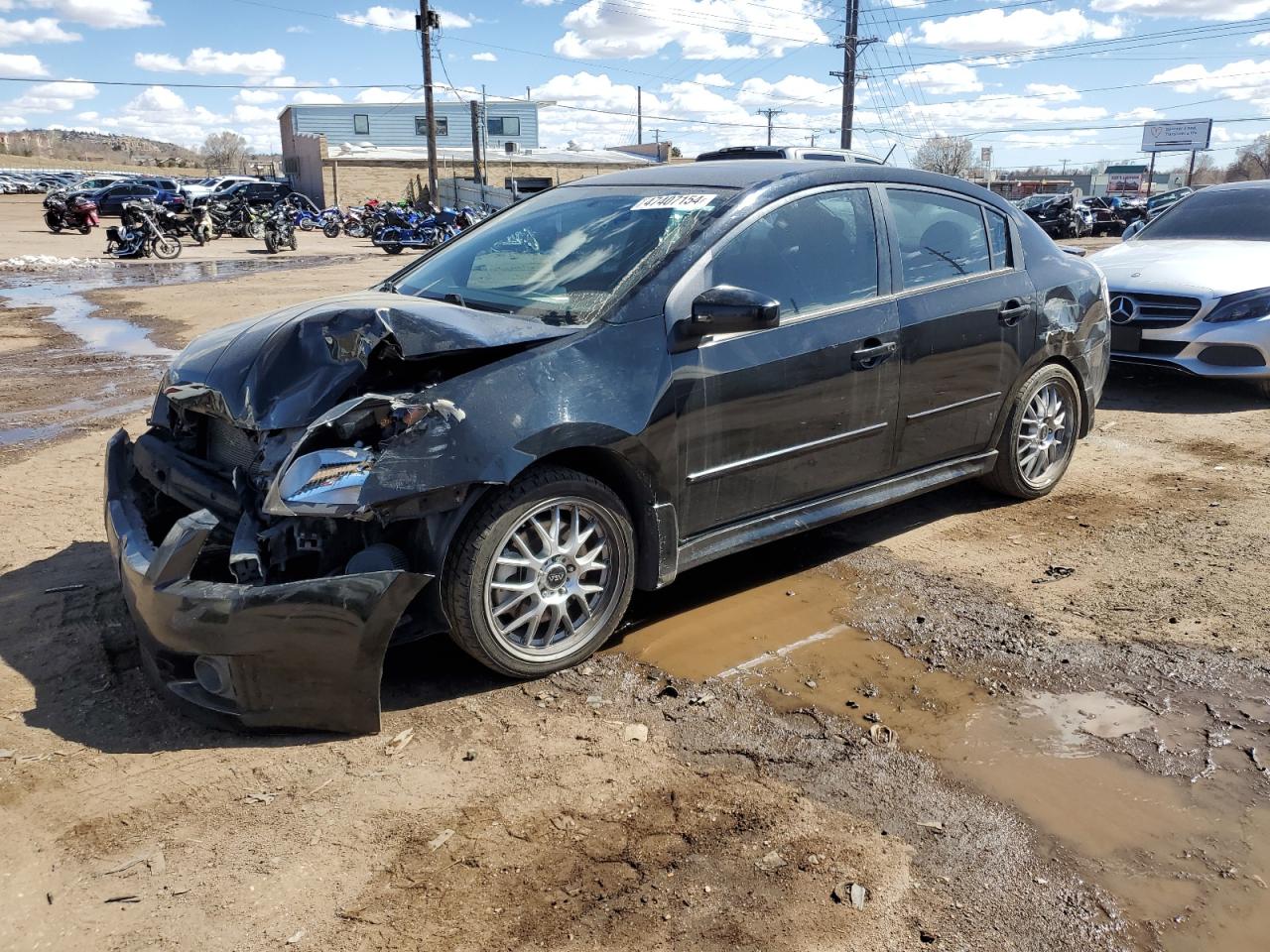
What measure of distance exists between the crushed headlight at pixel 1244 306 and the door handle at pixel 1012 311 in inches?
142

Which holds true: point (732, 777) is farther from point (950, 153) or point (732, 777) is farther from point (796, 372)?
point (950, 153)

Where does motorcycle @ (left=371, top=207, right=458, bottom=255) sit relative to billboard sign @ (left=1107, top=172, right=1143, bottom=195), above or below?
below

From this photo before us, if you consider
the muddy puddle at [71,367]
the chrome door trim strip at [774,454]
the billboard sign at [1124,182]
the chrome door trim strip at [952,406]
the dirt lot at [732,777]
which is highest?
the billboard sign at [1124,182]

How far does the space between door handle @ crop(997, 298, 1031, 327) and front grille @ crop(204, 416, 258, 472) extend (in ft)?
11.3

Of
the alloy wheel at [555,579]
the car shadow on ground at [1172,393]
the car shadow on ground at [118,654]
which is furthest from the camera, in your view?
the car shadow on ground at [1172,393]

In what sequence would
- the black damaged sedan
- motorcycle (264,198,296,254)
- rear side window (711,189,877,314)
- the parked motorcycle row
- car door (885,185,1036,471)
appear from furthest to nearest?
1. motorcycle (264,198,296,254)
2. the parked motorcycle row
3. car door (885,185,1036,471)
4. rear side window (711,189,877,314)
5. the black damaged sedan

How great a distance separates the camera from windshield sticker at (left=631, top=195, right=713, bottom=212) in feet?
12.9

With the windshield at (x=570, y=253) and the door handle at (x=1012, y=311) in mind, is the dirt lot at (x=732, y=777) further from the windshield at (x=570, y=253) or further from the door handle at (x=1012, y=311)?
the windshield at (x=570, y=253)

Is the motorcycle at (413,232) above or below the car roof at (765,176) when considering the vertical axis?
below

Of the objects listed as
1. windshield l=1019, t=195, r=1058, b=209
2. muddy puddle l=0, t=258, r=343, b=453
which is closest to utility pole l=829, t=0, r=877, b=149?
windshield l=1019, t=195, r=1058, b=209

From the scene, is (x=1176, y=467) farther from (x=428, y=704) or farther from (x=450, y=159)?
(x=450, y=159)

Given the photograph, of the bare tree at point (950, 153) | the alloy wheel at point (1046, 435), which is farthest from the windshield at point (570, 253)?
the bare tree at point (950, 153)

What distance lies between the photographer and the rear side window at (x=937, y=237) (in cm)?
444

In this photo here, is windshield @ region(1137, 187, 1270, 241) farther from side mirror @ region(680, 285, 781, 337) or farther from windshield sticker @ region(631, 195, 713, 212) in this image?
side mirror @ region(680, 285, 781, 337)
